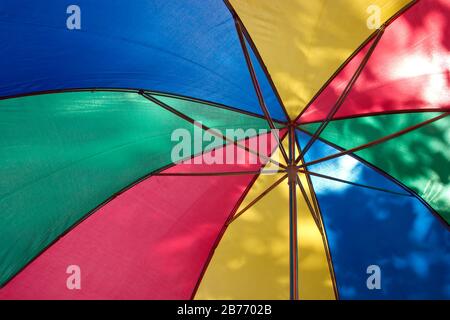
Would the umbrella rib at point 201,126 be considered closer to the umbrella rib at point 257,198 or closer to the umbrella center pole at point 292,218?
the umbrella center pole at point 292,218

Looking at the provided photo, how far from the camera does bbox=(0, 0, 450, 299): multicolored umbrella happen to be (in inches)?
119

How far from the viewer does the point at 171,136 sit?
3.41 m

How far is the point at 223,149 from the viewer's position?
366cm

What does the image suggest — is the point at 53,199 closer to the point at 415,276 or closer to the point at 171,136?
the point at 171,136

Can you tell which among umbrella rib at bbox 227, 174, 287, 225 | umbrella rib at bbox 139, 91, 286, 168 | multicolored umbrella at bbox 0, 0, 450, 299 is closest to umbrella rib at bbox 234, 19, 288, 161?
multicolored umbrella at bbox 0, 0, 450, 299

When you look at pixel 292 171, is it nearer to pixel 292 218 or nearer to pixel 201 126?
pixel 292 218

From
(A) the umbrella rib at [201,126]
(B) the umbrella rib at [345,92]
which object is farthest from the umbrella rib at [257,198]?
(B) the umbrella rib at [345,92]

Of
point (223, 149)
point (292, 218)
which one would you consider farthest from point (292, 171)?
point (223, 149)

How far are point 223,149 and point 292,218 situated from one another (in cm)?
64

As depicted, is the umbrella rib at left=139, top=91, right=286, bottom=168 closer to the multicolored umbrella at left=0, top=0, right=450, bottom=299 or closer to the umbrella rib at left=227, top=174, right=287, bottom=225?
the multicolored umbrella at left=0, top=0, right=450, bottom=299

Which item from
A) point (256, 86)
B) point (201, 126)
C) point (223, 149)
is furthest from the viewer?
point (223, 149)

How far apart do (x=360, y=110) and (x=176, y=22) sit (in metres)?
1.24

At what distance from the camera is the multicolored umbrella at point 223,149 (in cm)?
302

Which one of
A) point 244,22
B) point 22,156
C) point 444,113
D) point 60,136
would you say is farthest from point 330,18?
point 22,156
